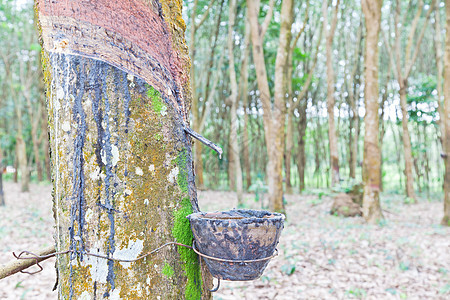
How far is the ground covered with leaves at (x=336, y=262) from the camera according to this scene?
3.27 m

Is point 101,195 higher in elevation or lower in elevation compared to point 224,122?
lower

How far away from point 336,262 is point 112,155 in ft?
12.1

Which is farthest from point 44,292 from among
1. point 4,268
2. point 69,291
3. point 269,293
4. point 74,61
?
point 74,61

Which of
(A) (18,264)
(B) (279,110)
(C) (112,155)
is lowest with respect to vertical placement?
(A) (18,264)

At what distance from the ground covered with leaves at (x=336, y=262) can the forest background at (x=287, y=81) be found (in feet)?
4.15

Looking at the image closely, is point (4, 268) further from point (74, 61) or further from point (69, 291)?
point (74, 61)

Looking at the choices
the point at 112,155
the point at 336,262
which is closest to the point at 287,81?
the point at 336,262

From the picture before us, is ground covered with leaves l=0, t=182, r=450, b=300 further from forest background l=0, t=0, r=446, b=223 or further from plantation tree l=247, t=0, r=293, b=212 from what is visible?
forest background l=0, t=0, r=446, b=223

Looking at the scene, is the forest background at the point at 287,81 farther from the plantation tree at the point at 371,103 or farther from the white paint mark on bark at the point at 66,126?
the white paint mark on bark at the point at 66,126

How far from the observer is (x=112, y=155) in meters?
1.02

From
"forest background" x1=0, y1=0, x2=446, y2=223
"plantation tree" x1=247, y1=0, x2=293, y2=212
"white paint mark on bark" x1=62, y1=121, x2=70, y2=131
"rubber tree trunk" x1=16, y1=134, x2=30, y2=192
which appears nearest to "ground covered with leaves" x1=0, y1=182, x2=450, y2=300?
"plantation tree" x1=247, y1=0, x2=293, y2=212

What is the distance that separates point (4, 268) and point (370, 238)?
15.7ft

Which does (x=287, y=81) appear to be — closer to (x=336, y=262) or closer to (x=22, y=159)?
(x=336, y=262)

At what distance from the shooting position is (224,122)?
14.1 meters
